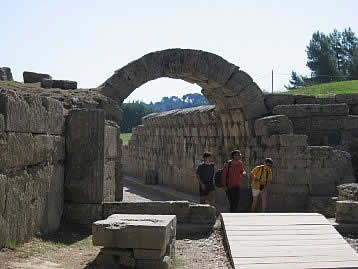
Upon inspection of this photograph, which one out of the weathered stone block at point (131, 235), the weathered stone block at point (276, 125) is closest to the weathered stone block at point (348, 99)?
the weathered stone block at point (276, 125)

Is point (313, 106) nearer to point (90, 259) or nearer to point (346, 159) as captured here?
point (346, 159)

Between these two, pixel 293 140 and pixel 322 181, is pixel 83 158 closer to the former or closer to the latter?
pixel 293 140

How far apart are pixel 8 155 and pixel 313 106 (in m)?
8.52

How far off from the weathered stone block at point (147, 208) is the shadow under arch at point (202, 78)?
3.59 metres

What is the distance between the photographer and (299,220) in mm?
8156

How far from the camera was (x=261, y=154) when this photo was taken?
12469 millimetres

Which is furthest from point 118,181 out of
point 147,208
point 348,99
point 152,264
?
point 348,99

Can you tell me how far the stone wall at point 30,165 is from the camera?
592cm

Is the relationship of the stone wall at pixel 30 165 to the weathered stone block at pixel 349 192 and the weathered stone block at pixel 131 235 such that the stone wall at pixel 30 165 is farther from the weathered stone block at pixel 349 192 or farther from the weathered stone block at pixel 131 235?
the weathered stone block at pixel 349 192

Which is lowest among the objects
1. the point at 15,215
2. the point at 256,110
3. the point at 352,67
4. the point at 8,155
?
the point at 15,215

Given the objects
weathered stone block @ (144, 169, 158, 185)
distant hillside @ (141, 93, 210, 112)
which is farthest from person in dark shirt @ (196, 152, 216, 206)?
distant hillside @ (141, 93, 210, 112)

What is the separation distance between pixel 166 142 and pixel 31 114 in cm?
1291

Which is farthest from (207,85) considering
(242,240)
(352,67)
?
(352,67)

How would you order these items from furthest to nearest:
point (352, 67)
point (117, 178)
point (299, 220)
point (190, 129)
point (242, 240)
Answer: point (352, 67)
point (190, 129)
point (117, 178)
point (299, 220)
point (242, 240)
